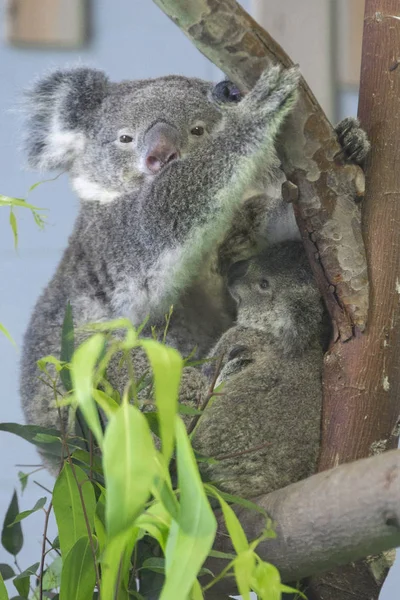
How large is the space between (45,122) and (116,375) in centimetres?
99

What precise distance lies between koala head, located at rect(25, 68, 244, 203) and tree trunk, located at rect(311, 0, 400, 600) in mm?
579

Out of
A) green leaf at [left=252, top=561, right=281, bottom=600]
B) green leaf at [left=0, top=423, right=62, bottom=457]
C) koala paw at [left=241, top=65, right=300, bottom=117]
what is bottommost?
green leaf at [left=0, top=423, right=62, bottom=457]

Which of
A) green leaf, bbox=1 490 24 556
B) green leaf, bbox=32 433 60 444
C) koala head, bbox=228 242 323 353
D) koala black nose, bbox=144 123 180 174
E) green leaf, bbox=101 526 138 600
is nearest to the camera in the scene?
green leaf, bbox=101 526 138 600

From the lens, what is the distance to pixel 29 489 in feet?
11.9

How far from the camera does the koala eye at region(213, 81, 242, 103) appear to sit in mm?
2370

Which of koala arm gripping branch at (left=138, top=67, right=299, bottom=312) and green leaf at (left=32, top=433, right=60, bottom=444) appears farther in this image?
koala arm gripping branch at (left=138, top=67, right=299, bottom=312)

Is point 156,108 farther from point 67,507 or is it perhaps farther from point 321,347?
point 67,507

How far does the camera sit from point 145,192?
7.35ft

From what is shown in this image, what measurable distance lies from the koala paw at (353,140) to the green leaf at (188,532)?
1.03 meters

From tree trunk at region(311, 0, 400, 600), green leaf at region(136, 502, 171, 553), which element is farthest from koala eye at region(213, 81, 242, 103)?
green leaf at region(136, 502, 171, 553)

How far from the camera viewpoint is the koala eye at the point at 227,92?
2370 mm

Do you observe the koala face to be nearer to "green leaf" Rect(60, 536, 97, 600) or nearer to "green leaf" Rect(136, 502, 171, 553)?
"green leaf" Rect(60, 536, 97, 600)

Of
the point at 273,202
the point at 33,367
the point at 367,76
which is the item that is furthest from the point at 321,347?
the point at 33,367

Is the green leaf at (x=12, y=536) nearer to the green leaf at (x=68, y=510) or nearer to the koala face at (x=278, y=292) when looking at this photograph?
the green leaf at (x=68, y=510)
